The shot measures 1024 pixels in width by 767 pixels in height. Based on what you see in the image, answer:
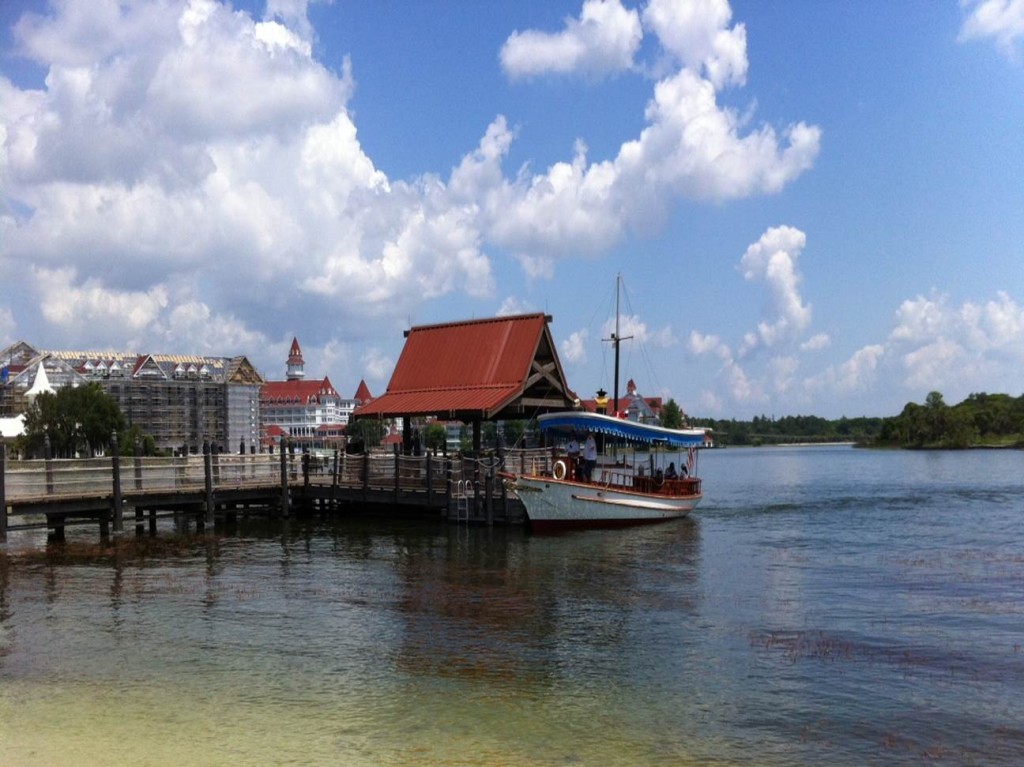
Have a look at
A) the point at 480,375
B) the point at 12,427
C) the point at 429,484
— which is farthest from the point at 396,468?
the point at 12,427

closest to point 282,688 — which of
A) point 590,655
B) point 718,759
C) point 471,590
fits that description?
point 590,655

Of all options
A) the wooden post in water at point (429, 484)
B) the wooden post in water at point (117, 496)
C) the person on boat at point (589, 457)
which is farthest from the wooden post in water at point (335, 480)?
the person on boat at point (589, 457)

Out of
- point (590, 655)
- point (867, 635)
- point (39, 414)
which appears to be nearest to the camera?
point (590, 655)

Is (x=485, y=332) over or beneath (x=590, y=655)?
over

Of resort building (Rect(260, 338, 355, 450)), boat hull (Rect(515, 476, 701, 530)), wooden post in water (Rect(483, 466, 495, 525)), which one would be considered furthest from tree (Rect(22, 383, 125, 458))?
resort building (Rect(260, 338, 355, 450))

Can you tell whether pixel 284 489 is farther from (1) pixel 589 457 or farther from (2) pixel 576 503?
(1) pixel 589 457

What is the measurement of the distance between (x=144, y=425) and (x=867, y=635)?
5794 inches

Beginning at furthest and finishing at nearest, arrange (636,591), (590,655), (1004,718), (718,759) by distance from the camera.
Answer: (636,591) < (590,655) < (1004,718) < (718,759)

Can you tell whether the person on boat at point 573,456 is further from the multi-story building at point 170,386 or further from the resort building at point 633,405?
the multi-story building at point 170,386

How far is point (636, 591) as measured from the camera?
1947 centimetres

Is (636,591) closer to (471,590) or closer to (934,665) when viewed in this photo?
(471,590)

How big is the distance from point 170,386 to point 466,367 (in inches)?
5099

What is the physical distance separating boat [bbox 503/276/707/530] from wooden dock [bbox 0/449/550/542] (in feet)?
4.89

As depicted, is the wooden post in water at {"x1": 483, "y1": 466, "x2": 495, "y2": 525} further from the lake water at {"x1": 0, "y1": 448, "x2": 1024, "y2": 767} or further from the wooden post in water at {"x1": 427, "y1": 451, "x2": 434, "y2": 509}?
the lake water at {"x1": 0, "y1": 448, "x2": 1024, "y2": 767}
